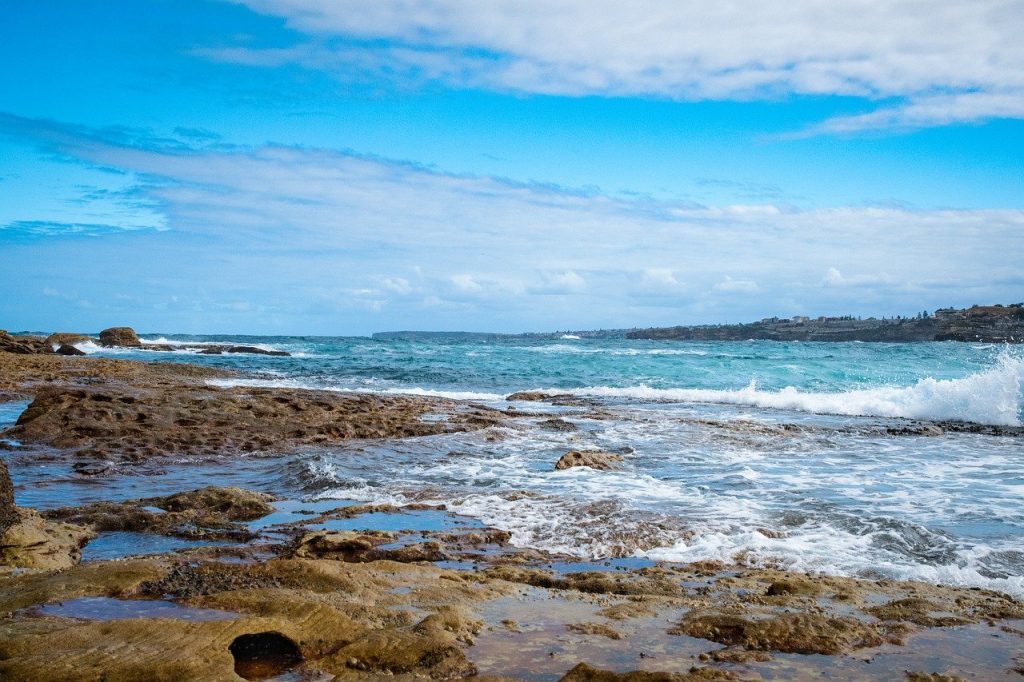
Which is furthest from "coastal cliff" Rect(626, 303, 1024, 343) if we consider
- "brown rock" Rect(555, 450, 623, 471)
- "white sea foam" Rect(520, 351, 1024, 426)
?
"brown rock" Rect(555, 450, 623, 471)

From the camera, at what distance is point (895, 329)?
80.2 m

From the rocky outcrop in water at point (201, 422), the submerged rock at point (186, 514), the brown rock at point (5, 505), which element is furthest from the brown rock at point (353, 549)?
the rocky outcrop in water at point (201, 422)

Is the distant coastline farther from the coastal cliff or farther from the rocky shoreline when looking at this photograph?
the rocky shoreline

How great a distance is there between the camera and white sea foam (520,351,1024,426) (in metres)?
19.2

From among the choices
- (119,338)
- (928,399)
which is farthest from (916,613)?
(119,338)

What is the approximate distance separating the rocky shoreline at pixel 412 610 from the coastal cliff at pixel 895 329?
6921 centimetres

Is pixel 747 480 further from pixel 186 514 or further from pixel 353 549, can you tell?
pixel 186 514

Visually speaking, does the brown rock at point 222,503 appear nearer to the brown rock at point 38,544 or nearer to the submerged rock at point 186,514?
the submerged rock at point 186,514

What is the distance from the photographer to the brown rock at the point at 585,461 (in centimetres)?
1091

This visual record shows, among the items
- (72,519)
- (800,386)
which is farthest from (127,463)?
(800,386)

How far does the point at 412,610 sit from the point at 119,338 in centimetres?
5882

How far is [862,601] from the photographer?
5.21 m

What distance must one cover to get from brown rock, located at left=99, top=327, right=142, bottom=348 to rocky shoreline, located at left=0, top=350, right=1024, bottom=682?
53542mm

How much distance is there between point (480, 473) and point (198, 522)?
14.5 feet
